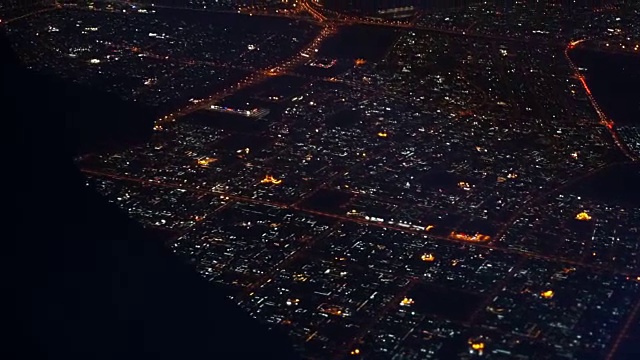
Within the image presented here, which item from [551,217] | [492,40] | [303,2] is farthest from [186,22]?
[551,217]

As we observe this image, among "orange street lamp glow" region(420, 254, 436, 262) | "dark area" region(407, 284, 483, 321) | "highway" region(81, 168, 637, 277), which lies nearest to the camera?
"dark area" region(407, 284, 483, 321)

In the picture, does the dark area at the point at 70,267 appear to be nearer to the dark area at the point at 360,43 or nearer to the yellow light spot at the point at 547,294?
the yellow light spot at the point at 547,294

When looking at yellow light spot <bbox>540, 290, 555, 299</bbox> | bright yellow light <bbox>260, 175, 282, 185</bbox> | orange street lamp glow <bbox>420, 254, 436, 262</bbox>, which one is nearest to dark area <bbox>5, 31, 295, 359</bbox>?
yellow light spot <bbox>540, 290, 555, 299</bbox>

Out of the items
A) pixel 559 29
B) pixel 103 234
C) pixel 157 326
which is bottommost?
pixel 559 29

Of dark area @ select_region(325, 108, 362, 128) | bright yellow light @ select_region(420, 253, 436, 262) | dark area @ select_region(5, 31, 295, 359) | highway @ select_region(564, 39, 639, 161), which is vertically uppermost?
dark area @ select_region(5, 31, 295, 359)

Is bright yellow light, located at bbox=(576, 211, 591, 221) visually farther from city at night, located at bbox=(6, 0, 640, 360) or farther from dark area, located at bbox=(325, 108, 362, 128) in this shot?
dark area, located at bbox=(325, 108, 362, 128)

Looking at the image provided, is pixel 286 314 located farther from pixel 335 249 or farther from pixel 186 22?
pixel 186 22
